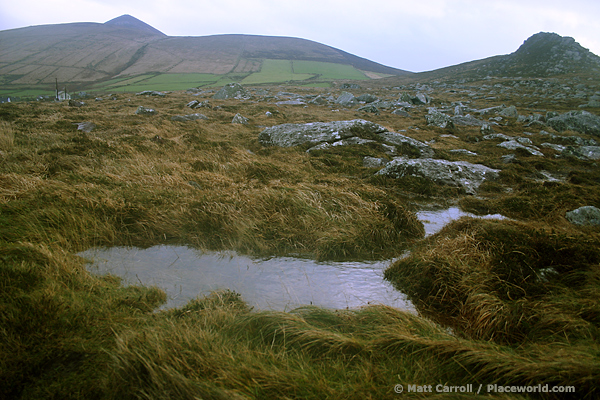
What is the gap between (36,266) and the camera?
3.47m

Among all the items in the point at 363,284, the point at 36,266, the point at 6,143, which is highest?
the point at 6,143

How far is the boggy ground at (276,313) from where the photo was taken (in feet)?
7.61

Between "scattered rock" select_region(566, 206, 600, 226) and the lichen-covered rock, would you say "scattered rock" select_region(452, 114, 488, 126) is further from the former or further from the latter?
"scattered rock" select_region(566, 206, 600, 226)

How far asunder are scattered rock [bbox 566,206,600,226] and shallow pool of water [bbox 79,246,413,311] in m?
4.51

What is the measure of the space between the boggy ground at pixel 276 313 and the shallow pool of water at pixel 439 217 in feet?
1.38

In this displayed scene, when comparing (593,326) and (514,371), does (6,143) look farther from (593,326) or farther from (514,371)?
(593,326)

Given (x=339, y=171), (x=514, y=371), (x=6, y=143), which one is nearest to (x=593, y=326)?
(x=514, y=371)

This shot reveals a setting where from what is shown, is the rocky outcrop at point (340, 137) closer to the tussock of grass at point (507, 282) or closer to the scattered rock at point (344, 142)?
the scattered rock at point (344, 142)

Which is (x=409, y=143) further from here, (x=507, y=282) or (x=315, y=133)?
(x=507, y=282)

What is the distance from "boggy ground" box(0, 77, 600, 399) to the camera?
232 centimetres

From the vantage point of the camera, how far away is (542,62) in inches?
2717

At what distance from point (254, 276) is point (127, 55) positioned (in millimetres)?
127566

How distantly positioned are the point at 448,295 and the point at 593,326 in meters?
1.36

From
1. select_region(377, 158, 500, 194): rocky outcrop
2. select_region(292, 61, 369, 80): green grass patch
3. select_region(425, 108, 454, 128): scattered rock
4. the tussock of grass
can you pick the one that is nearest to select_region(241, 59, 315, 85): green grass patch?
select_region(292, 61, 369, 80): green grass patch
